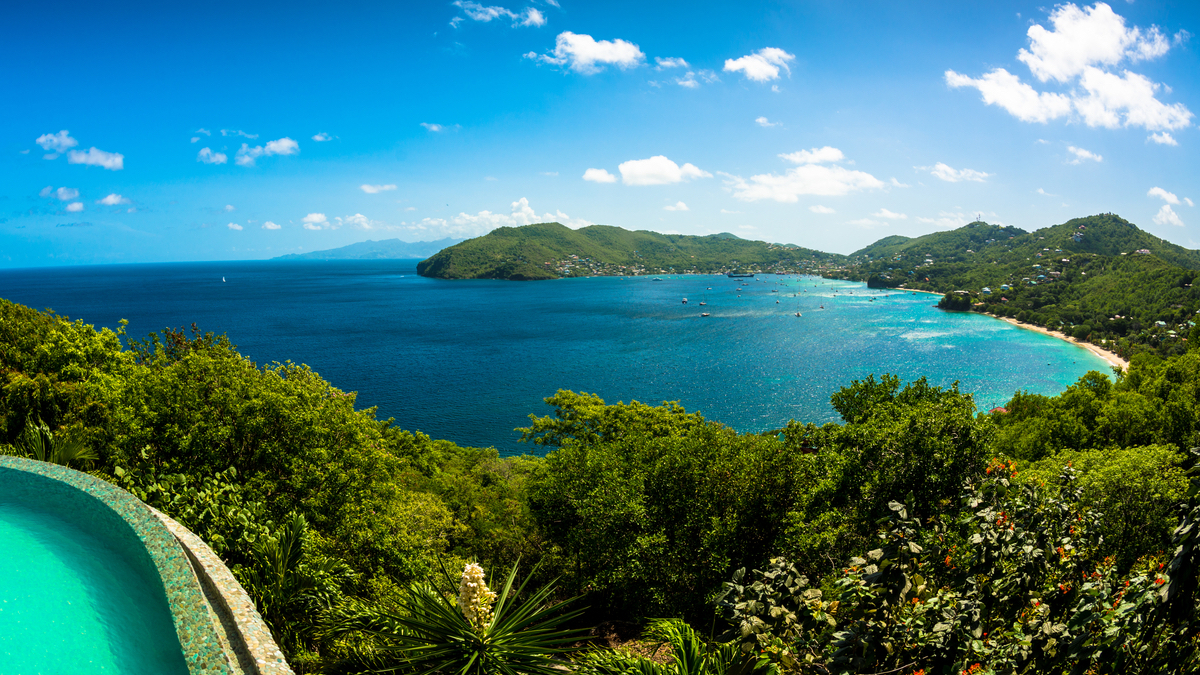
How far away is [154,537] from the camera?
7789 millimetres

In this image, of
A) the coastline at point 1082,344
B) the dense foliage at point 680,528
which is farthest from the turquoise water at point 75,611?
the coastline at point 1082,344

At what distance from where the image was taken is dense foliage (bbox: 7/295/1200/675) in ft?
16.3

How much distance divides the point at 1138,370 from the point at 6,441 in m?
70.1

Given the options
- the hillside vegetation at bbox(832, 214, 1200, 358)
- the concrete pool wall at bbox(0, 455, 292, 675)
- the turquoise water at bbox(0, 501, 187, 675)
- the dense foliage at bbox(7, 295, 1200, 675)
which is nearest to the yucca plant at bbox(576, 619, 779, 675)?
the dense foliage at bbox(7, 295, 1200, 675)

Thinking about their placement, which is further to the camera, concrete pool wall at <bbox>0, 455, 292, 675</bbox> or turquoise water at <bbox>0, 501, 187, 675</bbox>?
turquoise water at <bbox>0, 501, 187, 675</bbox>

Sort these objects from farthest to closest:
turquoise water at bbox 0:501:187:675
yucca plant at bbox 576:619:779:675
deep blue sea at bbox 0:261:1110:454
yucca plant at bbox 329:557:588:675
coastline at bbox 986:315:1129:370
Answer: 1. coastline at bbox 986:315:1129:370
2. deep blue sea at bbox 0:261:1110:454
3. yucca plant at bbox 329:557:588:675
4. turquoise water at bbox 0:501:187:675
5. yucca plant at bbox 576:619:779:675

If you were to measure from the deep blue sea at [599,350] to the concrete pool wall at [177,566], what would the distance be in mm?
40506

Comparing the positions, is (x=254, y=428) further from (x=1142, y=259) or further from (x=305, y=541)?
(x=1142, y=259)

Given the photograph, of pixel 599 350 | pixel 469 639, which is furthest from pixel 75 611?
pixel 599 350

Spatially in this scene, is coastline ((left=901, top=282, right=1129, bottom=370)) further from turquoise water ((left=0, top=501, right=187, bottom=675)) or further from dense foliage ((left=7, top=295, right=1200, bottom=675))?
turquoise water ((left=0, top=501, right=187, bottom=675))

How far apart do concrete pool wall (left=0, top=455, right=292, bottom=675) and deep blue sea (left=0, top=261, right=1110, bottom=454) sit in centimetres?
4051

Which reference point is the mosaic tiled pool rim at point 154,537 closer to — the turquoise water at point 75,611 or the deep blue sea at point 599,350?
the turquoise water at point 75,611

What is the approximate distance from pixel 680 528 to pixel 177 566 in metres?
12.1

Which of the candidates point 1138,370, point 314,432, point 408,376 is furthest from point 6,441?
point 1138,370
